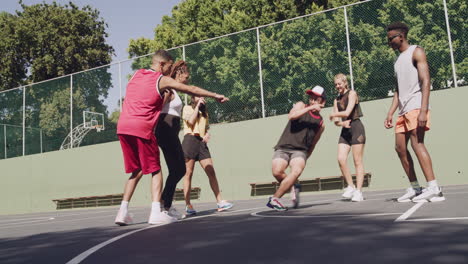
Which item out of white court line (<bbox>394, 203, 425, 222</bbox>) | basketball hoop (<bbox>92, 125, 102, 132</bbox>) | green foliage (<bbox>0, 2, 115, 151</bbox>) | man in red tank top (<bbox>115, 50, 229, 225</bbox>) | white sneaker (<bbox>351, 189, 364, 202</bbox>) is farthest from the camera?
green foliage (<bbox>0, 2, 115, 151</bbox>)

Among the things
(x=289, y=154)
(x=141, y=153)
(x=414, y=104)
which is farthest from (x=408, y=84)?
(x=141, y=153)

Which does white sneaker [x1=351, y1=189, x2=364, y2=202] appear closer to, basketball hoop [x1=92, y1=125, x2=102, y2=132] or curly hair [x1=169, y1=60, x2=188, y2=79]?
curly hair [x1=169, y1=60, x2=188, y2=79]

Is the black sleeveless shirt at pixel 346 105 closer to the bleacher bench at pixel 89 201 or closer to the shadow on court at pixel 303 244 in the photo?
the shadow on court at pixel 303 244

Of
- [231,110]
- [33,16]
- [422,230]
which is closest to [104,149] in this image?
[231,110]

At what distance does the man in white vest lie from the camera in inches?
235

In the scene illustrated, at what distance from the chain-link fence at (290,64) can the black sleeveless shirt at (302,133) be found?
24.3 ft

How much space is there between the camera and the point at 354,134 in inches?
307

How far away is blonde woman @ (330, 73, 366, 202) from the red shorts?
318 centimetres

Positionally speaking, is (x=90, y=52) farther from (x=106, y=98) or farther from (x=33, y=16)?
(x=106, y=98)

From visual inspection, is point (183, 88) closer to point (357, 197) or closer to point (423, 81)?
point (423, 81)

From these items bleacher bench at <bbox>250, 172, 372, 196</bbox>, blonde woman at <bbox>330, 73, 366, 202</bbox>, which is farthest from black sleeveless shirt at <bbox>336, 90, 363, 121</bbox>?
bleacher bench at <bbox>250, 172, 372, 196</bbox>

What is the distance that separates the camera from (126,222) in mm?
5773

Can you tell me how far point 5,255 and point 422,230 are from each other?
125 inches

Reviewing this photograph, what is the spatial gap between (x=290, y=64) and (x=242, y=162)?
10.3ft
